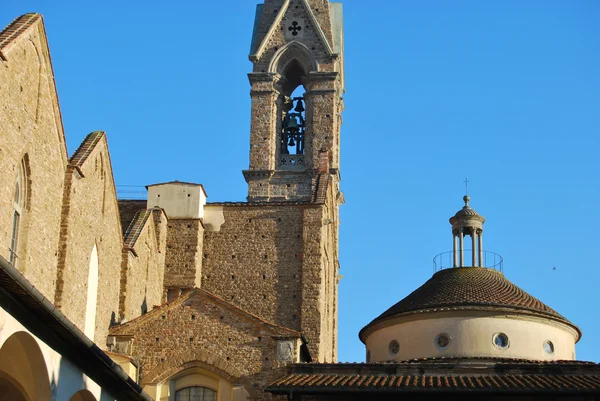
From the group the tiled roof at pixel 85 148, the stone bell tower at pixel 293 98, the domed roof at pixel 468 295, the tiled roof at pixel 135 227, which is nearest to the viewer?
the tiled roof at pixel 85 148

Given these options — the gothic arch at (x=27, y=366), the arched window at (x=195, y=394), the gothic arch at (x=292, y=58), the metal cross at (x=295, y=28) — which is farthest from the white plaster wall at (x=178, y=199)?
the gothic arch at (x=27, y=366)

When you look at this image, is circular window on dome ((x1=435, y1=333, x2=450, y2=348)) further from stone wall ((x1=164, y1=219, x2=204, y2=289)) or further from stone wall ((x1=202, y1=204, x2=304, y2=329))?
stone wall ((x1=164, y1=219, x2=204, y2=289))

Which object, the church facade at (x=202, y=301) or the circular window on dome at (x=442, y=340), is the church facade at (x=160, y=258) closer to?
the church facade at (x=202, y=301)

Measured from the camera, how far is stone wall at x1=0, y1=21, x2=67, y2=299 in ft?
78.5

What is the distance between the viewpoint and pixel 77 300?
2838 centimetres

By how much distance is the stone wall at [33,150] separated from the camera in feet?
78.5

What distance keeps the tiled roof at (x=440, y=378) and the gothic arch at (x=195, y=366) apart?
165 centimetres

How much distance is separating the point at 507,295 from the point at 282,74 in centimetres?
1916

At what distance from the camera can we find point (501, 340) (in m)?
34.0

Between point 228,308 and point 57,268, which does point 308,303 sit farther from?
point 57,268

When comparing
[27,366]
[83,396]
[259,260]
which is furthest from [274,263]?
[27,366]

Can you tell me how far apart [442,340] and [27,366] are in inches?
757

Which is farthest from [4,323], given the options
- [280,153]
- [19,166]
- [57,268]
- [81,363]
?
[280,153]

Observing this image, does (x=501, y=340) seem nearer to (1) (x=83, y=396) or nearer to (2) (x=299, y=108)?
(1) (x=83, y=396)
